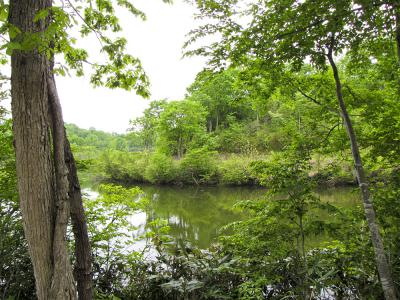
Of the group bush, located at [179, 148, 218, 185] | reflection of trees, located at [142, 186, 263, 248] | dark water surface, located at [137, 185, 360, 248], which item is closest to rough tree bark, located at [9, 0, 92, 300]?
dark water surface, located at [137, 185, 360, 248]

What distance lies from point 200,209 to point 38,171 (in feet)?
35.4

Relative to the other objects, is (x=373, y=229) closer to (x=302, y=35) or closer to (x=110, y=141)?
(x=302, y=35)

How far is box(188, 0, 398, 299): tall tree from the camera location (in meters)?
2.34

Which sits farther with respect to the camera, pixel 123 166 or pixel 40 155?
pixel 123 166

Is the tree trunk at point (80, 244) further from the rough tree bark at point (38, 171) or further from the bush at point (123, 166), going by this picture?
the bush at point (123, 166)

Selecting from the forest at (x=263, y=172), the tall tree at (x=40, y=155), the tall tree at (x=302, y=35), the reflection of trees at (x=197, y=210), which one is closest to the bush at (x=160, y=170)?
the reflection of trees at (x=197, y=210)

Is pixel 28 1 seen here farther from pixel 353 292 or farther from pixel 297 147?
pixel 353 292

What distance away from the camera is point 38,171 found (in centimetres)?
166

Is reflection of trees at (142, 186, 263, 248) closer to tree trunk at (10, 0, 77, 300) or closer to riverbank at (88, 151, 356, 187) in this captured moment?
riverbank at (88, 151, 356, 187)

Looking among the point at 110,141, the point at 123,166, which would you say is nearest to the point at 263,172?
the point at 123,166

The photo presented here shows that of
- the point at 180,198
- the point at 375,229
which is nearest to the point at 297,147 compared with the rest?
the point at 375,229

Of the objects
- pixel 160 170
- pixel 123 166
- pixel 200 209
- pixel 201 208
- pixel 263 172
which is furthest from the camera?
pixel 123 166

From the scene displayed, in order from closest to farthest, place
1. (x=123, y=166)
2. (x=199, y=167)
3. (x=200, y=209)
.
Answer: (x=200, y=209) → (x=199, y=167) → (x=123, y=166)

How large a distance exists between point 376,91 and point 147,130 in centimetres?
3150
